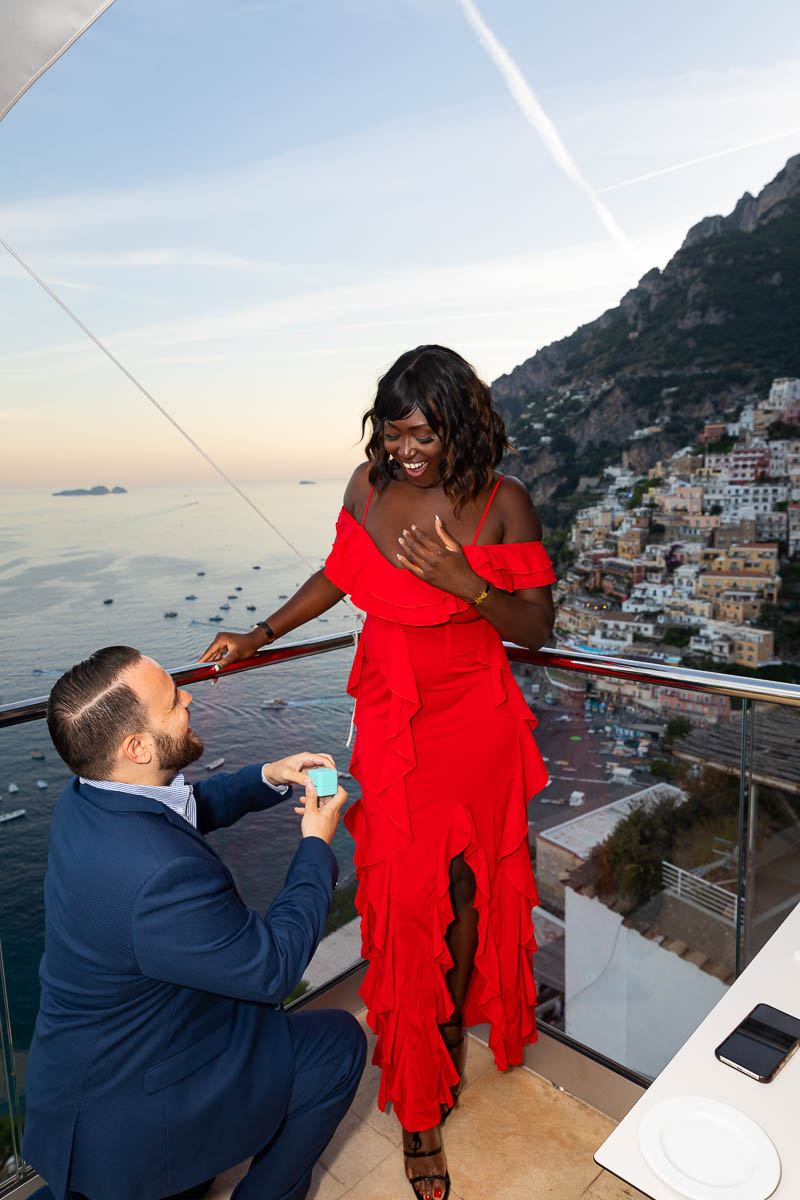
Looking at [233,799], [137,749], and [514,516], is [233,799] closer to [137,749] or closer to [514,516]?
[137,749]

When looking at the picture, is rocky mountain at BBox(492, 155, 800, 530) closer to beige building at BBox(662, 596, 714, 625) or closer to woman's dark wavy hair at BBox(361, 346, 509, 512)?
beige building at BBox(662, 596, 714, 625)

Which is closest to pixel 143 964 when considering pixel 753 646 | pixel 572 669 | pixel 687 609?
pixel 572 669

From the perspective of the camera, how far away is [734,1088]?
0.90m

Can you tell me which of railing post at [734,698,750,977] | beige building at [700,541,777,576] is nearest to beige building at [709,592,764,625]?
beige building at [700,541,777,576]

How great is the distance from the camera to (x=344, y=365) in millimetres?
13969

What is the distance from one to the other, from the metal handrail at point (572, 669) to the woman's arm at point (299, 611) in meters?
0.05

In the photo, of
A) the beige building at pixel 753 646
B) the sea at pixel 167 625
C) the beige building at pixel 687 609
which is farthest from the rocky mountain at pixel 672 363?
A: the sea at pixel 167 625

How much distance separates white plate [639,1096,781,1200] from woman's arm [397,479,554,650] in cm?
99

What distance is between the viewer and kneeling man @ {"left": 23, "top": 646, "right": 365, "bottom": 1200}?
3.65ft

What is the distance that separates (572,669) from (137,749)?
1.34 metres

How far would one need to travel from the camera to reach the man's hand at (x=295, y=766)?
5.23ft

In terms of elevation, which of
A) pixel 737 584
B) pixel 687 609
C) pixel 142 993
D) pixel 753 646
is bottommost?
pixel 753 646

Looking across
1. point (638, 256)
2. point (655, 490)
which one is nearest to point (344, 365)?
point (655, 490)

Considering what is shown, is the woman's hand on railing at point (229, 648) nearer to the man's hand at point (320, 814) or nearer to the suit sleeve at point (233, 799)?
the suit sleeve at point (233, 799)
